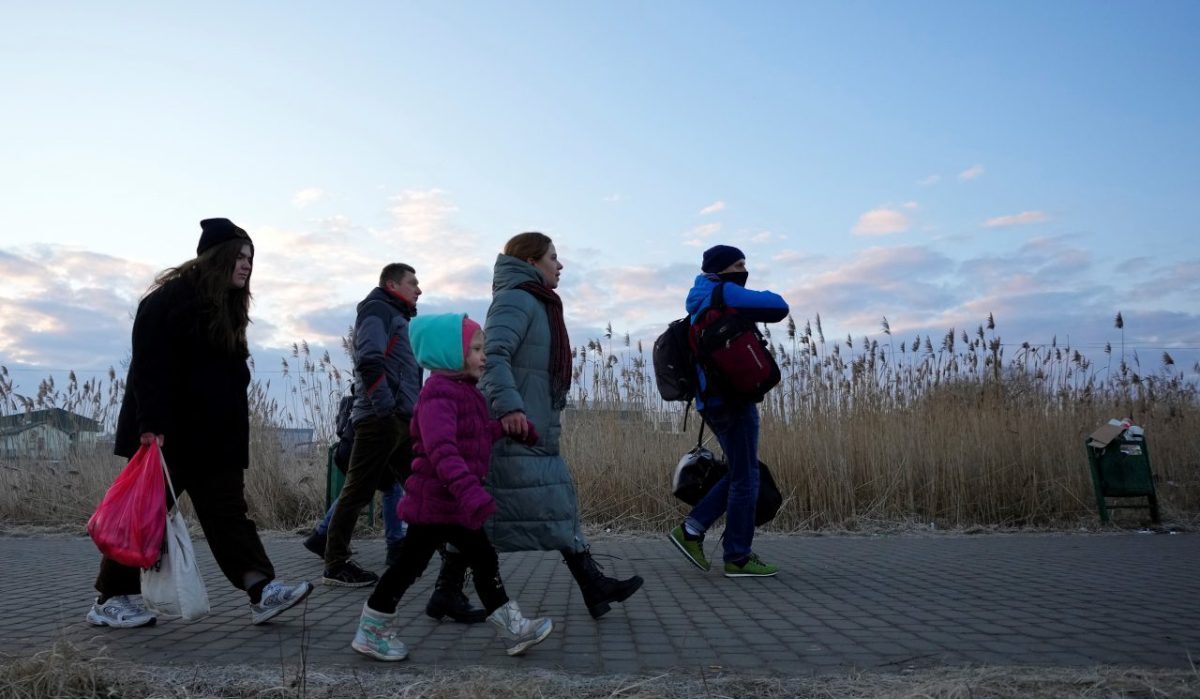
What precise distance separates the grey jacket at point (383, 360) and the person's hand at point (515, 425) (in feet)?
6.15

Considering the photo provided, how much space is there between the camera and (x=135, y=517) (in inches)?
174

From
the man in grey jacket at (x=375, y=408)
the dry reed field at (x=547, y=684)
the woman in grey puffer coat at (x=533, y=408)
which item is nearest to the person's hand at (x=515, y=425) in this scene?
the woman in grey puffer coat at (x=533, y=408)

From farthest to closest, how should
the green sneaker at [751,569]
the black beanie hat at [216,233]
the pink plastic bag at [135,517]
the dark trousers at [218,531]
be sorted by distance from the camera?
1. the green sneaker at [751,569]
2. the black beanie hat at [216,233]
3. the dark trousers at [218,531]
4. the pink plastic bag at [135,517]

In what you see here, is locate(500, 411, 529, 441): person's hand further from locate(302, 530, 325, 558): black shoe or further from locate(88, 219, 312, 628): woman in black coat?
Result: locate(302, 530, 325, 558): black shoe

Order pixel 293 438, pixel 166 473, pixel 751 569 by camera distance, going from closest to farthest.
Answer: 1. pixel 166 473
2. pixel 751 569
3. pixel 293 438

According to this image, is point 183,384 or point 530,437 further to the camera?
point 183,384

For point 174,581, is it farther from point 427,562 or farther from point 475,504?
point 475,504

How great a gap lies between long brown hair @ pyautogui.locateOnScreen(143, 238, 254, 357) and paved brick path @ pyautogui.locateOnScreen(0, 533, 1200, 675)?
4.52 ft

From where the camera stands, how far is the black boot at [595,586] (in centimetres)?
481

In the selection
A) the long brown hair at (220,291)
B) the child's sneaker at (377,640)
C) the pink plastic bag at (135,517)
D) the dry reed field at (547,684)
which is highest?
the long brown hair at (220,291)

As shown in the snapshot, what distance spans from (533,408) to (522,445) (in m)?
0.23

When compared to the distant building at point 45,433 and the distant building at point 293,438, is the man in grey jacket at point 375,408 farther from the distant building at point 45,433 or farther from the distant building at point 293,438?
the distant building at point 45,433

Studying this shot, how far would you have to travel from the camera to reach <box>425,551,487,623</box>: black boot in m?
4.86

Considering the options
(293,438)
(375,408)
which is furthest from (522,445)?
(293,438)
